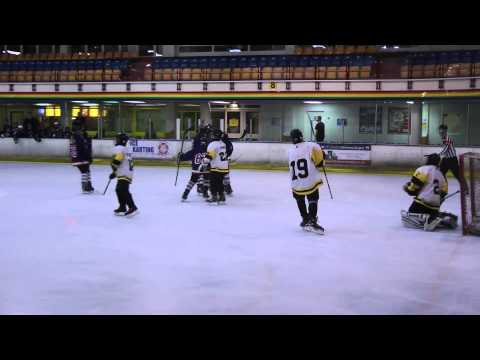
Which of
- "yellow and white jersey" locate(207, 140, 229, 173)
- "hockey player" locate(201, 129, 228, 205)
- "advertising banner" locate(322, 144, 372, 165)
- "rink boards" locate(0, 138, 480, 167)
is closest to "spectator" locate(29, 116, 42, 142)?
"rink boards" locate(0, 138, 480, 167)

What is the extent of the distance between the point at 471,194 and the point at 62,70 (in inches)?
1004

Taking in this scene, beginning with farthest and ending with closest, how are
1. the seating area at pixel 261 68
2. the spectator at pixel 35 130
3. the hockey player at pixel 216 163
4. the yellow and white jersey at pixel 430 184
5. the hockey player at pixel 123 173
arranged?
the seating area at pixel 261 68 < the spectator at pixel 35 130 < the hockey player at pixel 216 163 < the hockey player at pixel 123 173 < the yellow and white jersey at pixel 430 184

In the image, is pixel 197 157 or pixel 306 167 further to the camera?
pixel 197 157

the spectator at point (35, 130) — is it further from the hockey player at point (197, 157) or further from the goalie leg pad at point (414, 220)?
the goalie leg pad at point (414, 220)

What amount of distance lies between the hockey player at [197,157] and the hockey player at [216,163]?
22 cm

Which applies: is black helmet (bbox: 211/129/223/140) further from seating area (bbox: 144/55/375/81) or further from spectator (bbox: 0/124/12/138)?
spectator (bbox: 0/124/12/138)

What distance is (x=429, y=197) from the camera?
8719 millimetres

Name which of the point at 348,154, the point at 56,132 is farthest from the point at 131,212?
the point at 56,132

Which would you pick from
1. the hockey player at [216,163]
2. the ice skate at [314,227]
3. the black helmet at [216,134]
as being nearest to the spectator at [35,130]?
the hockey player at [216,163]

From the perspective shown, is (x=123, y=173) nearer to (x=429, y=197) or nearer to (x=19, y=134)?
(x=429, y=197)

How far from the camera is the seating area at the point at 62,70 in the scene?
28.2m

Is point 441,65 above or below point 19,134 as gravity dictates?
above
